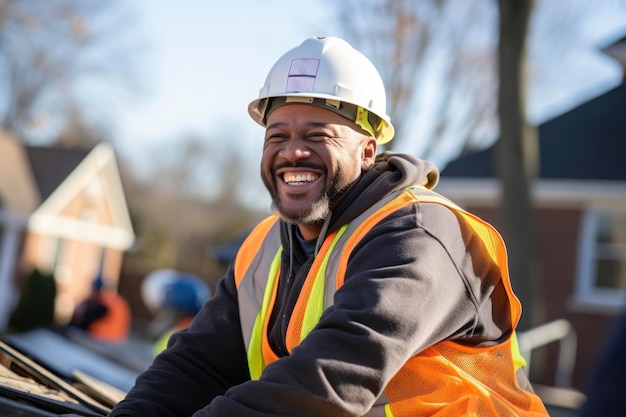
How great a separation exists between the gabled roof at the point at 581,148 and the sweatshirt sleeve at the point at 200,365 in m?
12.8

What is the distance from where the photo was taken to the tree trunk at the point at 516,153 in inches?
450

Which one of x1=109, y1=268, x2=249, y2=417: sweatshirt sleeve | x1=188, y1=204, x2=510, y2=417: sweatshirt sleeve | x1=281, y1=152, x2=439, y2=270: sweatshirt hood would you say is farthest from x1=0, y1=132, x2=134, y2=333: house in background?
x1=188, y1=204, x2=510, y2=417: sweatshirt sleeve

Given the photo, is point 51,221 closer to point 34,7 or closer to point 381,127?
point 34,7

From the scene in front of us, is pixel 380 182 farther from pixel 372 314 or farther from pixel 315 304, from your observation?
pixel 372 314

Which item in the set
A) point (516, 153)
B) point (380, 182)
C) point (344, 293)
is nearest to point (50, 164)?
point (516, 153)

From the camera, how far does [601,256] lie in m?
15.3

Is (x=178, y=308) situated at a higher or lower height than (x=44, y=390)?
higher

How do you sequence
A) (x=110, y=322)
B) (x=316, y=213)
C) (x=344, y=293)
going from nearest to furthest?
(x=344, y=293) < (x=316, y=213) < (x=110, y=322)

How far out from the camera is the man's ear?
10.8 ft

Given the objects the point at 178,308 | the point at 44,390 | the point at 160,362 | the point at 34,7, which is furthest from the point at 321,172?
the point at 34,7

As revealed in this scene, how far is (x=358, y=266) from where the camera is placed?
2.69 m

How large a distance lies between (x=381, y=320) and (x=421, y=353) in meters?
0.28

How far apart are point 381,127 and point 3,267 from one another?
1108 inches

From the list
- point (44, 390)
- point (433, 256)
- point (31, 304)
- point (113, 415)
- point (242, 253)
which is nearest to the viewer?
point (433, 256)
